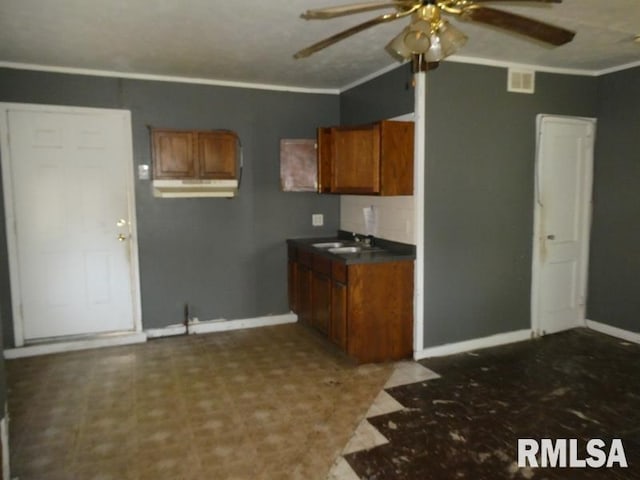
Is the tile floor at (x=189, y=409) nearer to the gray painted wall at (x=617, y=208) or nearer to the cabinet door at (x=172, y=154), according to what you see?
the cabinet door at (x=172, y=154)

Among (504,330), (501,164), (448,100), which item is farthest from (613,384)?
(448,100)

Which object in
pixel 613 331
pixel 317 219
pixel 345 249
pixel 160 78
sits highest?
pixel 160 78

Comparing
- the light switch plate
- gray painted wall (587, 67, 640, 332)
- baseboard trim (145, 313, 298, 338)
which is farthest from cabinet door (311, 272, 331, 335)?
gray painted wall (587, 67, 640, 332)

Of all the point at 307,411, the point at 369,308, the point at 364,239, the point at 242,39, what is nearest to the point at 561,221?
the point at 364,239

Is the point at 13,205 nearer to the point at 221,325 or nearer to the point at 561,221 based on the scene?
the point at 221,325

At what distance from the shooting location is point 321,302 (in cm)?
416

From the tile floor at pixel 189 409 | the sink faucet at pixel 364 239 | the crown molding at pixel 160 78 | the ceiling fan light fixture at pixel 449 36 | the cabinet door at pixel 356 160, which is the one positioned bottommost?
the tile floor at pixel 189 409

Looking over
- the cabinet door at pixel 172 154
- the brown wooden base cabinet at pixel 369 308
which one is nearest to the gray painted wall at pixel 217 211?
the cabinet door at pixel 172 154

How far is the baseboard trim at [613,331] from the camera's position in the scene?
4.25 metres

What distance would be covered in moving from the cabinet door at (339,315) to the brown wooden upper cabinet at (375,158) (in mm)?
847

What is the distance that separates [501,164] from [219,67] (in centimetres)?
263

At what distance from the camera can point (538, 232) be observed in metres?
4.34

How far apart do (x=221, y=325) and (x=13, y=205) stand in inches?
84.7

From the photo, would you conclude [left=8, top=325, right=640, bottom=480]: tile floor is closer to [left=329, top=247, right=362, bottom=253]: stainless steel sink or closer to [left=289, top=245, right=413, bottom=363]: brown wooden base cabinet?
[left=289, top=245, right=413, bottom=363]: brown wooden base cabinet
